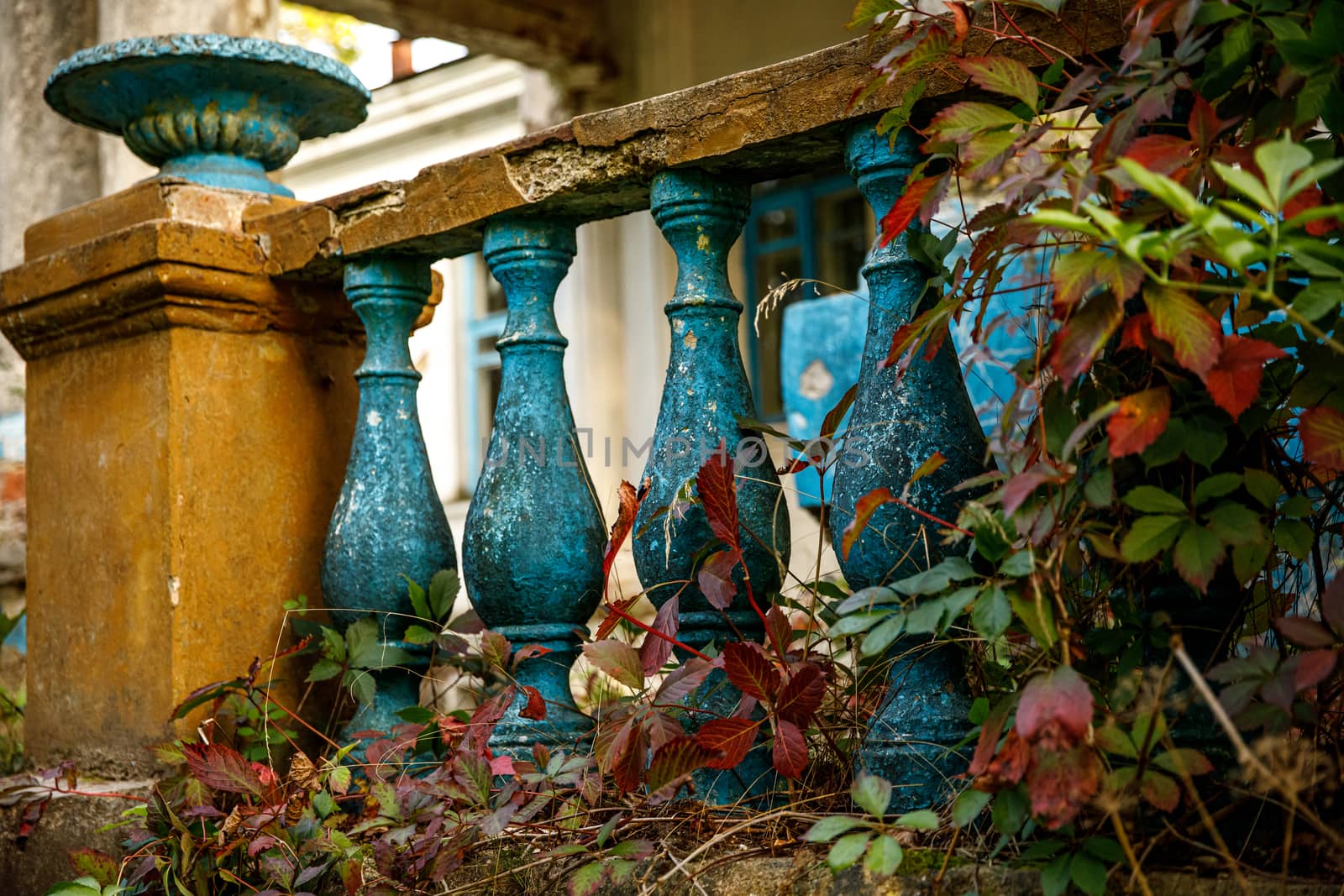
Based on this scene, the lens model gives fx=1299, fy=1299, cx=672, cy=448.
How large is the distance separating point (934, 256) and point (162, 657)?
1331mm

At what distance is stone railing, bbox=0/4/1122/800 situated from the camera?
1.58 metres

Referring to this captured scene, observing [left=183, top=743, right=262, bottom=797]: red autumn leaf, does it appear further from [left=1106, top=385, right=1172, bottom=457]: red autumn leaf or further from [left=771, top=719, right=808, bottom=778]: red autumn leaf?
[left=1106, top=385, right=1172, bottom=457]: red autumn leaf

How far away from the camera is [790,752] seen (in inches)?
53.3

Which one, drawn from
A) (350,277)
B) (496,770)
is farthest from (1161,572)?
(350,277)

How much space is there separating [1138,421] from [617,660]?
0.63 meters

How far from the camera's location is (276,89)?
225cm

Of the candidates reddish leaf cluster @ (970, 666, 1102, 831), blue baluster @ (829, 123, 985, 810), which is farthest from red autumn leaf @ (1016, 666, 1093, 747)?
blue baluster @ (829, 123, 985, 810)

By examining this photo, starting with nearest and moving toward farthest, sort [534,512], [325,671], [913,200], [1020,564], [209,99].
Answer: [1020,564] < [913,200] < [534,512] < [325,671] < [209,99]

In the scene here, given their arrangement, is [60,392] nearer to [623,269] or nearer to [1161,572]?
[1161,572]

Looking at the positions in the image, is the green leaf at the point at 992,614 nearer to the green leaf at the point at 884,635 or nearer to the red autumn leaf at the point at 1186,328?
the green leaf at the point at 884,635

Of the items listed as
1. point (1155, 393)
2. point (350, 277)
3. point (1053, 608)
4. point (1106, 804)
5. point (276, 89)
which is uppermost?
point (276, 89)

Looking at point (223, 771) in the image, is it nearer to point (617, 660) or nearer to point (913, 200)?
point (617, 660)

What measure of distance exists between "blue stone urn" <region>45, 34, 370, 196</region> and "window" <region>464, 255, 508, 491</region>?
737cm

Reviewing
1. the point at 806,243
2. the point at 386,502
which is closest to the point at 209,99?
the point at 386,502
